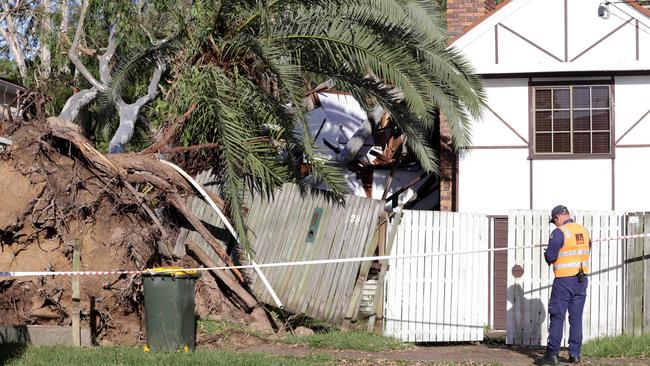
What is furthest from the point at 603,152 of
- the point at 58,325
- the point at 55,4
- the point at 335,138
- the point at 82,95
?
the point at 55,4

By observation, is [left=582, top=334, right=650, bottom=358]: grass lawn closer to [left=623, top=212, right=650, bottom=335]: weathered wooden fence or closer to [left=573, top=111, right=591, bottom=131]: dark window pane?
[left=623, top=212, right=650, bottom=335]: weathered wooden fence

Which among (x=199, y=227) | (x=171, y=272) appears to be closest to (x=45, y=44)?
(x=199, y=227)

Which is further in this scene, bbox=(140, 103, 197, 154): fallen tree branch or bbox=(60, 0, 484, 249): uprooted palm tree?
bbox=(140, 103, 197, 154): fallen tree branch

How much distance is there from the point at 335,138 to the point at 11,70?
15.4 meters

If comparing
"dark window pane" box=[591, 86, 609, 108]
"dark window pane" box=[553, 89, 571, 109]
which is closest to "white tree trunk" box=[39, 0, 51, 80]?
"dark window pane" box=[553, 89, 571, 109]

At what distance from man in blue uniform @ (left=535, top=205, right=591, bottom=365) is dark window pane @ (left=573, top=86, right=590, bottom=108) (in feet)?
21.1

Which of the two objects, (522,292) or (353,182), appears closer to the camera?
(522,292)

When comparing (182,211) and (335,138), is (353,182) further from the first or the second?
(182,211)

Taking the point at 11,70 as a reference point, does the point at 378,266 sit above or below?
below

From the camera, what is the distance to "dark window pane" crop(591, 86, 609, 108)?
53.5ft

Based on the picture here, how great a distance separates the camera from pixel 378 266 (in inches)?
511

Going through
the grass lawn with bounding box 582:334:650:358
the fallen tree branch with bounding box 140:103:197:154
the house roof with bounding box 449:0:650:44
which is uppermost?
the house roof with bounding box 449:0:650:44

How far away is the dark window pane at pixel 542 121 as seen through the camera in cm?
1650

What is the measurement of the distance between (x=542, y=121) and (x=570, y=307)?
6.61m
